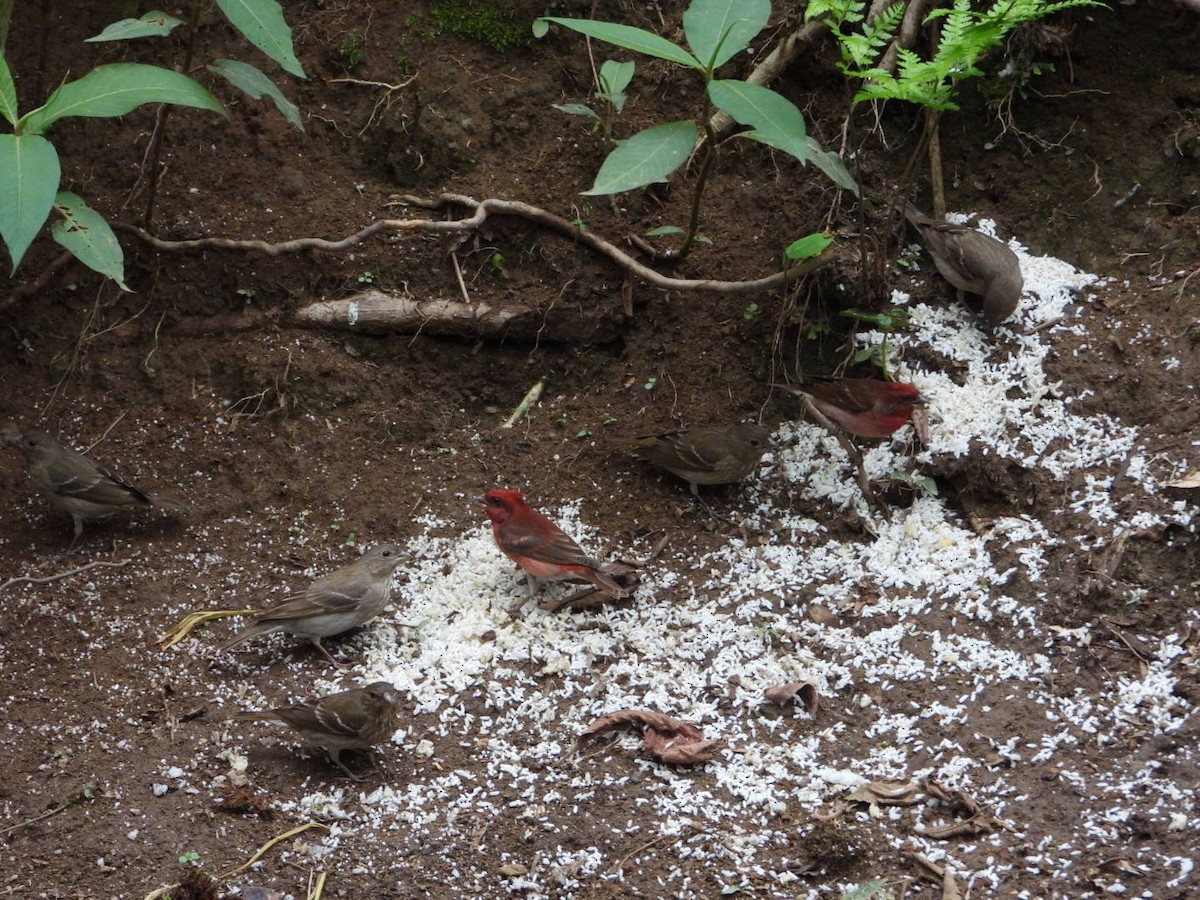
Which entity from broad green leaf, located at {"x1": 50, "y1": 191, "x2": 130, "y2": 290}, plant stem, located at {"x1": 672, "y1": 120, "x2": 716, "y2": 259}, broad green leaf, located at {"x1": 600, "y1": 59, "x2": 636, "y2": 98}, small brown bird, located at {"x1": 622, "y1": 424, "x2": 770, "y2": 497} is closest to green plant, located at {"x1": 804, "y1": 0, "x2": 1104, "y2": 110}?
plant stem, located at {"x1": 672, "y1": 120, "x2": 716, "y2": 259}

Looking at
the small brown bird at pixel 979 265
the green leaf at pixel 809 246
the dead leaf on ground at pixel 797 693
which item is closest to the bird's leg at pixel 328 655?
the dead leaf on ground at pixel 797 693

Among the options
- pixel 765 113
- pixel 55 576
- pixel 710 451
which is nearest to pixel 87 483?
pixel 55 576

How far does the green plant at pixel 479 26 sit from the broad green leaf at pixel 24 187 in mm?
2788

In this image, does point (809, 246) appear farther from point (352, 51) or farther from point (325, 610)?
point (352, 51)

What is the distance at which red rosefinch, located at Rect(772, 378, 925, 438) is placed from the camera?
4977mm

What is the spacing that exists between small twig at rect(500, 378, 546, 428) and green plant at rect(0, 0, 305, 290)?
6.52ft

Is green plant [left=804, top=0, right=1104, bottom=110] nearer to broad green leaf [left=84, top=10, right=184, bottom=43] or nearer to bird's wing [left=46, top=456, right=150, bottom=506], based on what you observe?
broad green leaf [left=84, top=10, right=184, bottom=43]

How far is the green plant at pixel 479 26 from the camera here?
19.9 feet

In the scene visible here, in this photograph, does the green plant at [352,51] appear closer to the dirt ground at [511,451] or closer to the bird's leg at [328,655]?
the dirt ground at [511,451]

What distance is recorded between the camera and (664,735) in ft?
13.8

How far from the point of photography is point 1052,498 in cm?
470

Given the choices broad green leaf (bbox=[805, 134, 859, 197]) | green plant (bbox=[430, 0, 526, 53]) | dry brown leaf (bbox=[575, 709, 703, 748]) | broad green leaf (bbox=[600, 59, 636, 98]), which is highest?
broad green leaf (bbox=[805, 134, 859, 197])

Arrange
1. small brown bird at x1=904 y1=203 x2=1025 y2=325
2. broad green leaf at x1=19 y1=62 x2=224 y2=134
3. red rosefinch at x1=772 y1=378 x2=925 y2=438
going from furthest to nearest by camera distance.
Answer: small brown bird at x1=904 y1=203 x2=1025 y2=325 < red rosefinch at x1=772 y1=378 x2=925 y2=438 < broad green leaf at x1=19 y1=62 x2=224 y2=134

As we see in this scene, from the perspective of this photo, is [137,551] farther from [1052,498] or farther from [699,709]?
[1052,498]
